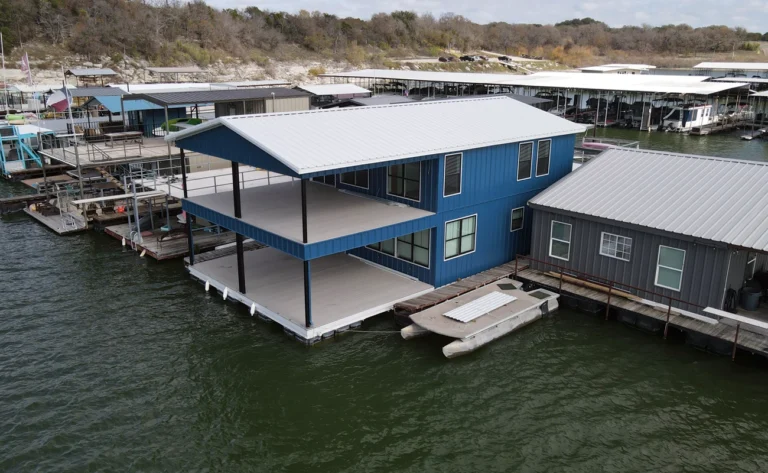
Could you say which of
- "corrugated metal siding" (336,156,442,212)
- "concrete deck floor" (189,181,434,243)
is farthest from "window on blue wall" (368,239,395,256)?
"corrugated metal siding" (336,156,442,212)

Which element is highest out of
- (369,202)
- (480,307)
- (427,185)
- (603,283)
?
(427,185)

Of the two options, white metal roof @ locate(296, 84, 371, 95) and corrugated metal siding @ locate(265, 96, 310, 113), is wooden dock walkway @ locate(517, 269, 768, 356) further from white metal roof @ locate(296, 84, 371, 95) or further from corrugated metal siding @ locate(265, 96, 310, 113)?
white metal roof @ locate(296, 84, 371, 95)

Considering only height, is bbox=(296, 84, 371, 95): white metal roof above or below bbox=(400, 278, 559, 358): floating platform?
above

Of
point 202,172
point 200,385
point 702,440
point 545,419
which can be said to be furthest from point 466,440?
point 202,172

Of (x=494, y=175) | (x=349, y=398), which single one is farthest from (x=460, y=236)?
(x=349, y=398)

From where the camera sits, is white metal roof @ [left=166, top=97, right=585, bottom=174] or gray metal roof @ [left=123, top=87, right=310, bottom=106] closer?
white metal roof @ [left=166, top=97, right=585, bottom=174]

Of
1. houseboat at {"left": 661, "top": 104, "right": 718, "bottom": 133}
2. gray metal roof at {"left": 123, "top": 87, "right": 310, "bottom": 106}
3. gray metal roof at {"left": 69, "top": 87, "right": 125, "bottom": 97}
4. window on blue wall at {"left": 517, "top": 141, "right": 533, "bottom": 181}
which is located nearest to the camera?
window on blue wall at {"left": 517, "top": 141, "right": 533, "bottom": 181}

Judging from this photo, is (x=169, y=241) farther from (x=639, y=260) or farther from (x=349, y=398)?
(x=639, y=260)
